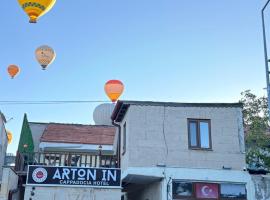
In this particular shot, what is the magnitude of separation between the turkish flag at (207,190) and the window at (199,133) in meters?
1.58

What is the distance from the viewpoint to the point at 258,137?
22.5 metres

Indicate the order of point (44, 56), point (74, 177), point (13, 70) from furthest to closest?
point (13, 70), point (44, 56), point (74, 177)

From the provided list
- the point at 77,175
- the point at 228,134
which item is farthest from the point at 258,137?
the point at 77,175

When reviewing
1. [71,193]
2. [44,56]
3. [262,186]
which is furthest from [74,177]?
[262,186]

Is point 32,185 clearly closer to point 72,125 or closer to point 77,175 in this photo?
point 77,175

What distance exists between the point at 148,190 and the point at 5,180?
6.83m

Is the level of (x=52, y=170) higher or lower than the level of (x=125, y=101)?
lower

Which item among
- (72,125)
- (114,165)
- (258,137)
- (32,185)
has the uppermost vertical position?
(72,125)

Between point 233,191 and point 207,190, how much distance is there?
1110mm

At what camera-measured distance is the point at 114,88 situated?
21.5m

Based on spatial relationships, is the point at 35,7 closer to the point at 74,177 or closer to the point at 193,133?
the point at 74,177

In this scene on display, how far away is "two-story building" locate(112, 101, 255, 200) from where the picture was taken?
17.9 m

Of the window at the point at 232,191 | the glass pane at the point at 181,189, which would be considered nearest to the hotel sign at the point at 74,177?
the glass pane at the point at 181,189

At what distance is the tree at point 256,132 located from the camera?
73.1ft
